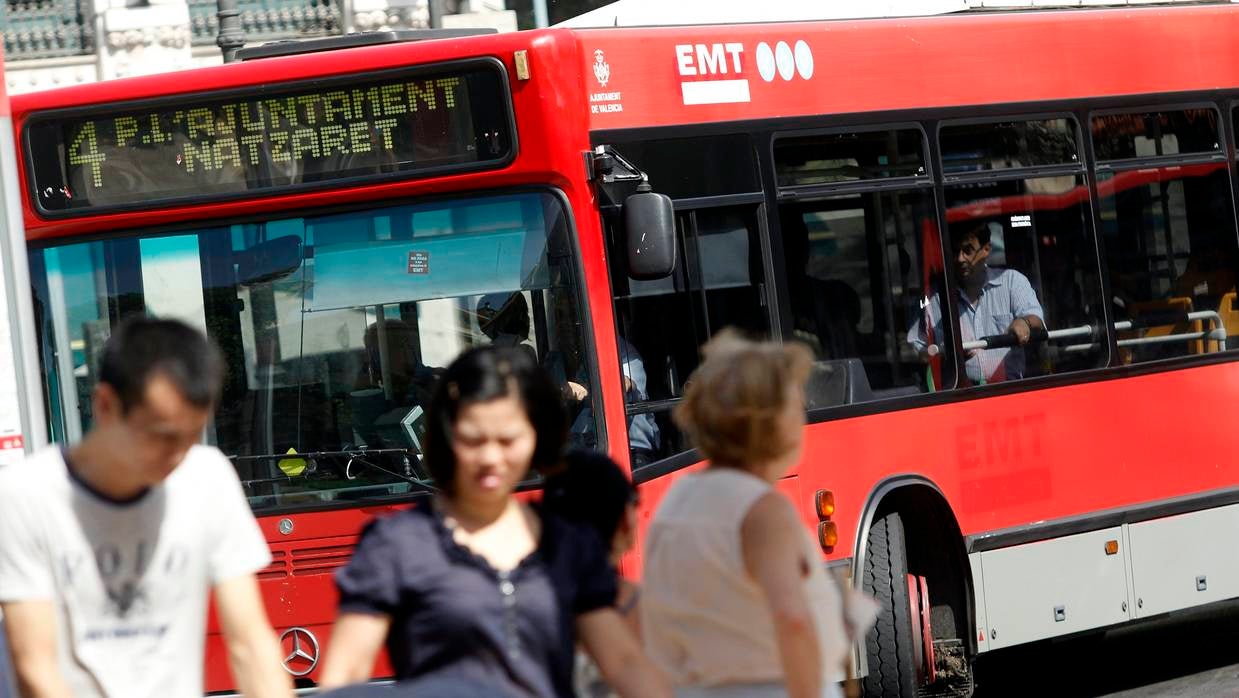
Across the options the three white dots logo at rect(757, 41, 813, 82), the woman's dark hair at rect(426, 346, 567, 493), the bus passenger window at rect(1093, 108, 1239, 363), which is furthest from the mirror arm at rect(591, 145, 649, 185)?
the woman's dark hair at rect(426, 346, 567, 493)

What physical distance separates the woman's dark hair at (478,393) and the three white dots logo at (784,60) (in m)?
4.57

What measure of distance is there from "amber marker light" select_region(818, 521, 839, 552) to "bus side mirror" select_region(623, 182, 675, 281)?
4.54 feet

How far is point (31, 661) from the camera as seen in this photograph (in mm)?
3172

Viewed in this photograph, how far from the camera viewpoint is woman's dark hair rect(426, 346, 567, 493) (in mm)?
3260

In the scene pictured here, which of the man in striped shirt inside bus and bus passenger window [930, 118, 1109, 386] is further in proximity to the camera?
bus passenger window [930, 118, 1109, 386]

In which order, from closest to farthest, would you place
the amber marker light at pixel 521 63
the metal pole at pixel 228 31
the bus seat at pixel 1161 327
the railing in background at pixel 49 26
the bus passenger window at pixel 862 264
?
1. the amber marker light at pixel 521 63
2. the bus passenger window at pixel 862 264
3. the bus seat at pixel 1161 327
4. the metal pole at pixel 228 31
5. the railing in background at pixel 49 26

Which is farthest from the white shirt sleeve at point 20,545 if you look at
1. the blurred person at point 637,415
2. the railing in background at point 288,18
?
the railing in background at point 288,18

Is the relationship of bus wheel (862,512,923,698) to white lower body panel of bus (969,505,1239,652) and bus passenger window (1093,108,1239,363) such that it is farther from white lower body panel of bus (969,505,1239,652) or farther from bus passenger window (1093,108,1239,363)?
bus passenger window (1093,108,1239,363)

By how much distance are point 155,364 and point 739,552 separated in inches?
41.4

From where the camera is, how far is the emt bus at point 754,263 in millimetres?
6793

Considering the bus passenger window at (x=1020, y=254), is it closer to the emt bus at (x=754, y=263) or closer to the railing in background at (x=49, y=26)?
the emt bus at (x=754, y=263)

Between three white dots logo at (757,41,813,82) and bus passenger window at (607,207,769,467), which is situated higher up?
three white dots logo at (757,41,813,82)

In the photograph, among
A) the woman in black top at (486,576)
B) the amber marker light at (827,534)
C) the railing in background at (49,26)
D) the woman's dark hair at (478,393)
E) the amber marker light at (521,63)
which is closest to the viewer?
the woman in black top at (486,576)

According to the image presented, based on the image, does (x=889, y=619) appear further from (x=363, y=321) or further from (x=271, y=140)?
(x=271, y=140)
